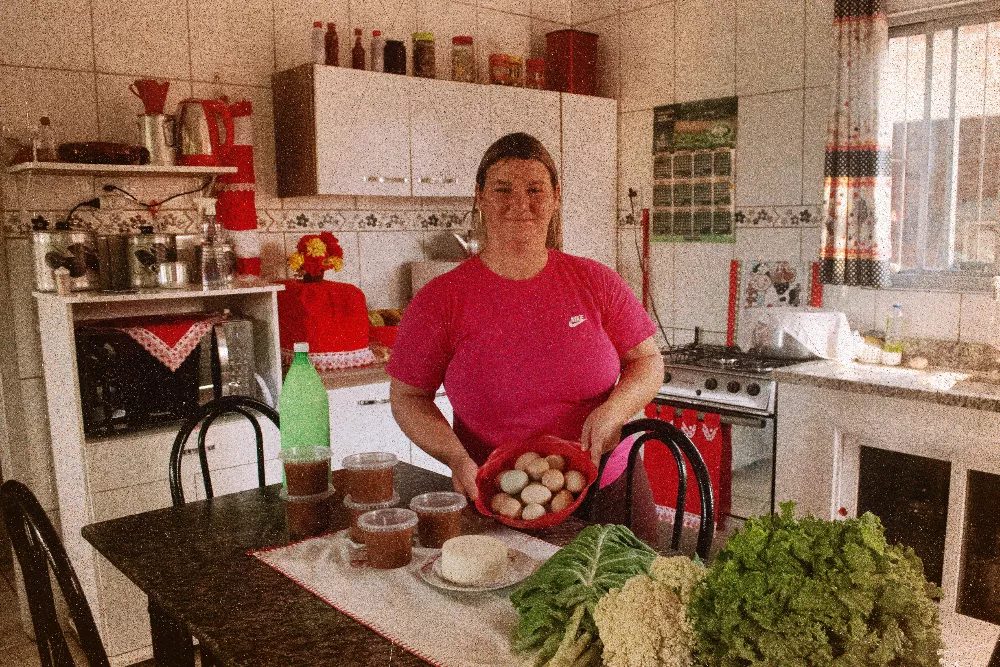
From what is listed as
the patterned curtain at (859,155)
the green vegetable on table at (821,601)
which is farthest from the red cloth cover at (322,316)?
the green vegetable on table at (821,601)

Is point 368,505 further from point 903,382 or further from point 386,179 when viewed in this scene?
point 386,179

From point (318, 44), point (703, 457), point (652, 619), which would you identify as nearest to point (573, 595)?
point (652, 619)

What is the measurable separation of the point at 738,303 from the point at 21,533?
318cm

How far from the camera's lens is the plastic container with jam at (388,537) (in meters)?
1.26

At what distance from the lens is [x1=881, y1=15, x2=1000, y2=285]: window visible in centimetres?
302

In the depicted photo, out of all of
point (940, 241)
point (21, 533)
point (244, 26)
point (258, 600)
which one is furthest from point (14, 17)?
point (940, 241)

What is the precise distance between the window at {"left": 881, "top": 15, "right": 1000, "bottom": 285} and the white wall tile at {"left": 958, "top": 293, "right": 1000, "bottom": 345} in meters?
0.13

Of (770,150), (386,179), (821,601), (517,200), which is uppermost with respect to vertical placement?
(770,150)

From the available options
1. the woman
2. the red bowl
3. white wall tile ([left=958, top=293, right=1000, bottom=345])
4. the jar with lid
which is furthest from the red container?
the red bowl

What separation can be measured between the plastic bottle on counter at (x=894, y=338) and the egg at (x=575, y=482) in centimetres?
219

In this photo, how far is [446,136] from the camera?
3.59 m

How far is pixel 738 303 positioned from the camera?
12.3ft

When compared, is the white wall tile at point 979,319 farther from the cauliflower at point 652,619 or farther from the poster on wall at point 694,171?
the cauliflower at point 652,619

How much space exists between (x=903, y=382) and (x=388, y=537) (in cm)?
210
